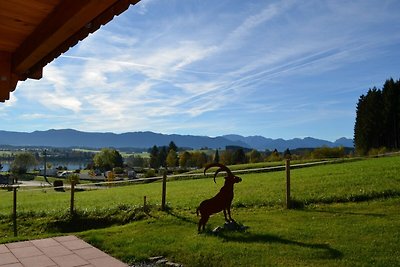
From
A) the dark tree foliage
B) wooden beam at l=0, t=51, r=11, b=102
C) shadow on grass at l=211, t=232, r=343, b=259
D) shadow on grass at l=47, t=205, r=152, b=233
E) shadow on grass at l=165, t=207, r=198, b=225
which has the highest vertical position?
the dark tree foliage

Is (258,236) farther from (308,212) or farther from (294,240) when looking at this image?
(308,212)

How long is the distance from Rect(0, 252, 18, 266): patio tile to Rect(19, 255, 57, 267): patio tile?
0.18m

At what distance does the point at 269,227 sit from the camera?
28.5 ft

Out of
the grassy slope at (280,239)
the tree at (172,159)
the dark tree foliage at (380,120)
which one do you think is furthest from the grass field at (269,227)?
the tree at (172,159)

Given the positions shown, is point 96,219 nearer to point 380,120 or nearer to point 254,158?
point 380,120

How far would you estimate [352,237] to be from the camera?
742 cm

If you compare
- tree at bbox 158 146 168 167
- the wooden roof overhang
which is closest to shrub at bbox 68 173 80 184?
the wooden roof overhang

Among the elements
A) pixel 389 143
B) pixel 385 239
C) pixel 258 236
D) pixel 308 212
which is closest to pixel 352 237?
pixel 385 239

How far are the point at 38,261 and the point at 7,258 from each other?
2.58 feet

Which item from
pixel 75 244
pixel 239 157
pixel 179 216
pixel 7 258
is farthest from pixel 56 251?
pixel 239 157

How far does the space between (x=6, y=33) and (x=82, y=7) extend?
1.33 m

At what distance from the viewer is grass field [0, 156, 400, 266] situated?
21.9ft

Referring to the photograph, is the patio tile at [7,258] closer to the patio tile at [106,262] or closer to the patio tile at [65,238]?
the patio tile at [65,238]

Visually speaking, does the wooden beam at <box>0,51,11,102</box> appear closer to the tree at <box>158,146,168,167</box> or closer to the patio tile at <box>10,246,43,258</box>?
the patio tile at <box>10,246,43,258</box>
